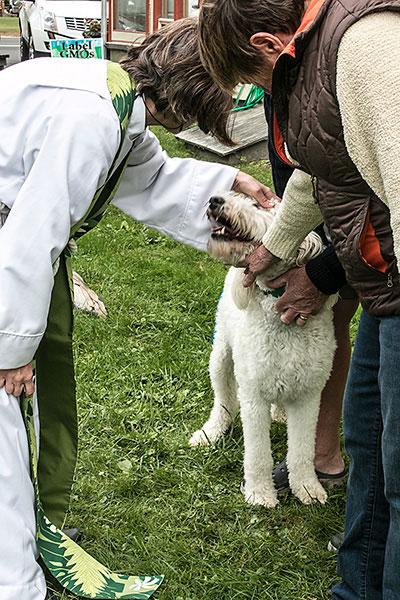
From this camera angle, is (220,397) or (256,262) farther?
(220,397)

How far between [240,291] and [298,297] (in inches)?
9.9

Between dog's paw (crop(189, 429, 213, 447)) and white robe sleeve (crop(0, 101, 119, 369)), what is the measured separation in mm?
1609

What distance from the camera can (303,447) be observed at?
3.19 meters

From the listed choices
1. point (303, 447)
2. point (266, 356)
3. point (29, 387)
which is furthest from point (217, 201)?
point (303, 447)

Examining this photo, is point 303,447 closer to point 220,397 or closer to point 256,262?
point 220,397

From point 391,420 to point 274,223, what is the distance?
1004 millimetres

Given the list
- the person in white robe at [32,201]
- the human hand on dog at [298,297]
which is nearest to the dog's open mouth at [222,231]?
the human hand on dog at [298,297]

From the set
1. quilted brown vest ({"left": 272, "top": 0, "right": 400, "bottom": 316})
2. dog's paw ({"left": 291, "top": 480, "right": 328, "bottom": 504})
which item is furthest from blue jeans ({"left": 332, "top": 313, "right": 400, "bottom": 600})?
dog's paw ({"left": 291, "top": 480, "right": 328, "bottom": 504})

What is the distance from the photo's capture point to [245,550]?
2900 mm

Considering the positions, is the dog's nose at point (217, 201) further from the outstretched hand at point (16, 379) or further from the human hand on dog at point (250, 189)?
the outstretched hand at point (16, 379)

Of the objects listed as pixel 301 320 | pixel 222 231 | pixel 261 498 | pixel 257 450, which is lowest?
pixel 261 498

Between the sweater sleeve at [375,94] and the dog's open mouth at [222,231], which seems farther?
the dog's open mouth at [222,231]

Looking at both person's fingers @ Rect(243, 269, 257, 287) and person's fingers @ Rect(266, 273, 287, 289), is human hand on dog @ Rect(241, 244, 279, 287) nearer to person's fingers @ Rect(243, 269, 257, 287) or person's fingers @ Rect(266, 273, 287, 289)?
person's fingers @ Rect(243, 269, 257, 287)

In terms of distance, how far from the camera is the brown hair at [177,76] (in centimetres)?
239
